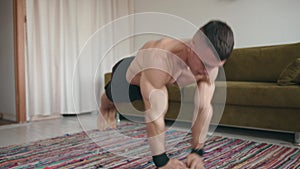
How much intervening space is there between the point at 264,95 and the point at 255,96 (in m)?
0.07

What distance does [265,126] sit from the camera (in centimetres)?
220

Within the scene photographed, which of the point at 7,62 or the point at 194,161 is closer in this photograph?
the point at 194,161

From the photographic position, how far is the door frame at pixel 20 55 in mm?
3084

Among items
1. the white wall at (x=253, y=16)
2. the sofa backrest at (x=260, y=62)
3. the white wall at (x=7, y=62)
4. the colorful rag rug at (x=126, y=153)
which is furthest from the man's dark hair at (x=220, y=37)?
the white wall at (x=7, y=62)

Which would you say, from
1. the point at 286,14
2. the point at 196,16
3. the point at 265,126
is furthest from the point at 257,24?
the point at 265,126

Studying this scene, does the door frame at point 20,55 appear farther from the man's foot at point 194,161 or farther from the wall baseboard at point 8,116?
the man's foot at point 194,161

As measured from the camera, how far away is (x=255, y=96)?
2188 mm

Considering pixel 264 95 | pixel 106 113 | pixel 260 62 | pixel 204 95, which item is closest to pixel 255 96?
pixel 264 95

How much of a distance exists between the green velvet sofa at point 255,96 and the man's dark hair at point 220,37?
0.43 meters

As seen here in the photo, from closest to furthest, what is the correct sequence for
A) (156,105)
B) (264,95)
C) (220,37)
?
1. (220,37)
2. (156,105)
3. (264,95)

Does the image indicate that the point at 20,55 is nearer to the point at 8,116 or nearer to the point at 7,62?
the point at 7,62

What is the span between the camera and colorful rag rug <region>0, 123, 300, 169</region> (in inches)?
63.4

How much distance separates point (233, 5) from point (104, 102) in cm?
220

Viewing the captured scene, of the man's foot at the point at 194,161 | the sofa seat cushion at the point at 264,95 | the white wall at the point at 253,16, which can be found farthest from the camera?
the white wall at the point at 253,16
